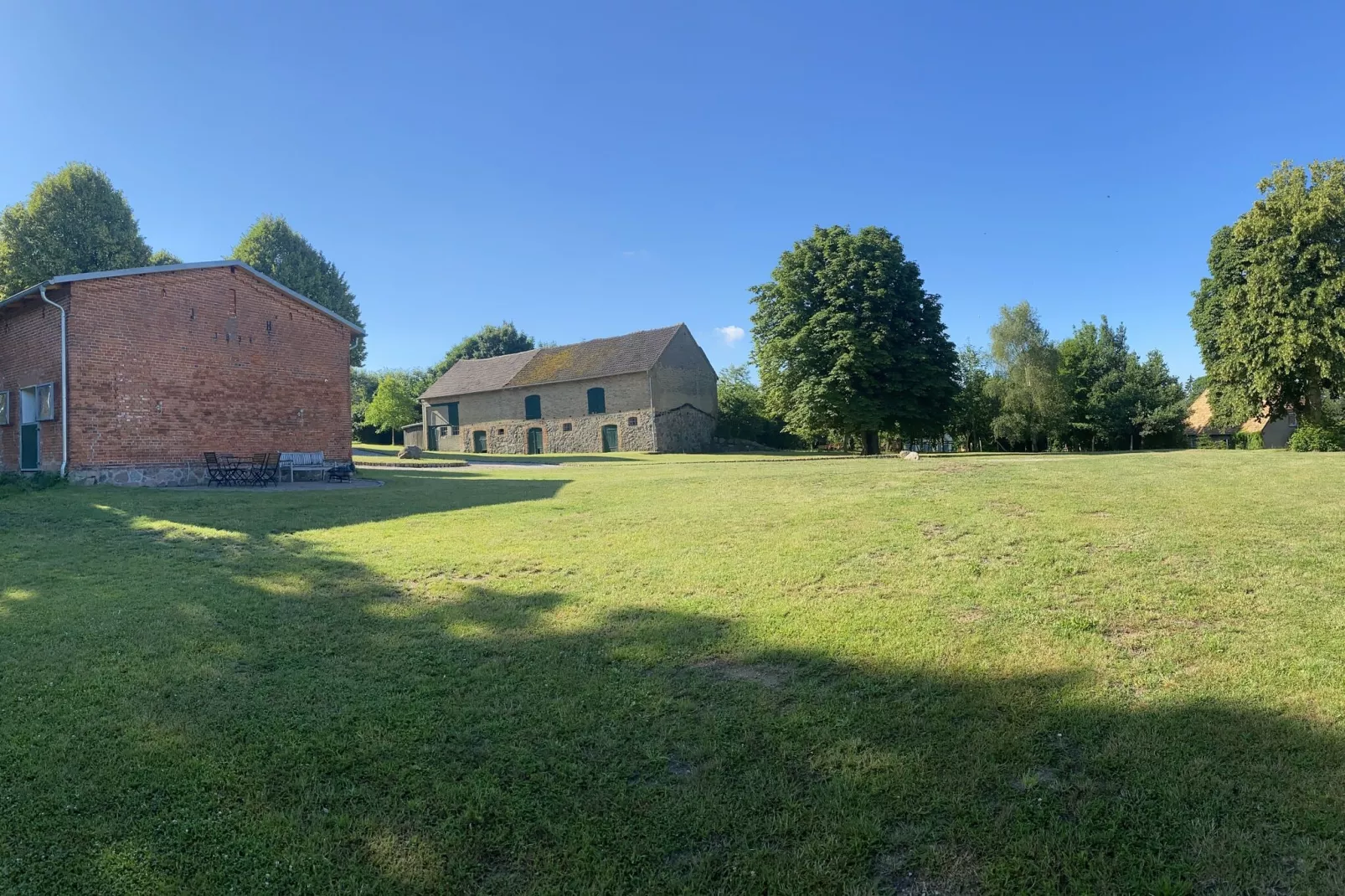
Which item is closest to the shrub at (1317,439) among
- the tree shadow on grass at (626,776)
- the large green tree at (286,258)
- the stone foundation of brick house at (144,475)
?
the tree shadow on grass at (626,776)

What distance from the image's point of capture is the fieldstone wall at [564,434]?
39.7m

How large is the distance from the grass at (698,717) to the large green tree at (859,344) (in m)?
25.9

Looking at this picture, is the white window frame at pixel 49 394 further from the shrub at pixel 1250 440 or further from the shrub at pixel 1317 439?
the shrub at pixel 1250 440

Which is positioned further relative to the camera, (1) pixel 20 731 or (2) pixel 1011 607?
(2) pixel 1011 607

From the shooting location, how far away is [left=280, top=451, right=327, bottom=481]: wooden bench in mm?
17391

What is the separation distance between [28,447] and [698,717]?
799 inches

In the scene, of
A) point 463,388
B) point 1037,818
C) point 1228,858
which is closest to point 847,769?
point 1037,818

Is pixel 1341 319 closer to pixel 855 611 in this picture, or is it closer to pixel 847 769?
pixel 855 611

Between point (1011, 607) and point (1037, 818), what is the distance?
8.60 feet

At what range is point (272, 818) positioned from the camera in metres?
2.68

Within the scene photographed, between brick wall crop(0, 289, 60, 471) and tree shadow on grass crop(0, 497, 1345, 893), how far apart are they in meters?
14.8

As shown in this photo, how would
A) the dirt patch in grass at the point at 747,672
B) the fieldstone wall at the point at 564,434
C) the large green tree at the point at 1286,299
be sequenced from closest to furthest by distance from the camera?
1. the dirt patch in grass at the point at 747,672
2. the large green tree at the point at 1286,299
3. the fieldstone wall at the point at 564,434

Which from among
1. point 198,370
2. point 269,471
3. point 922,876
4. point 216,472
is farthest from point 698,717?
point 198,370

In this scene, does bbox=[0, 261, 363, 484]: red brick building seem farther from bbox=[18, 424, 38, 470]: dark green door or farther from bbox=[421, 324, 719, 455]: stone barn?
bbox=[421, 324, 719, 455]: stone barn
